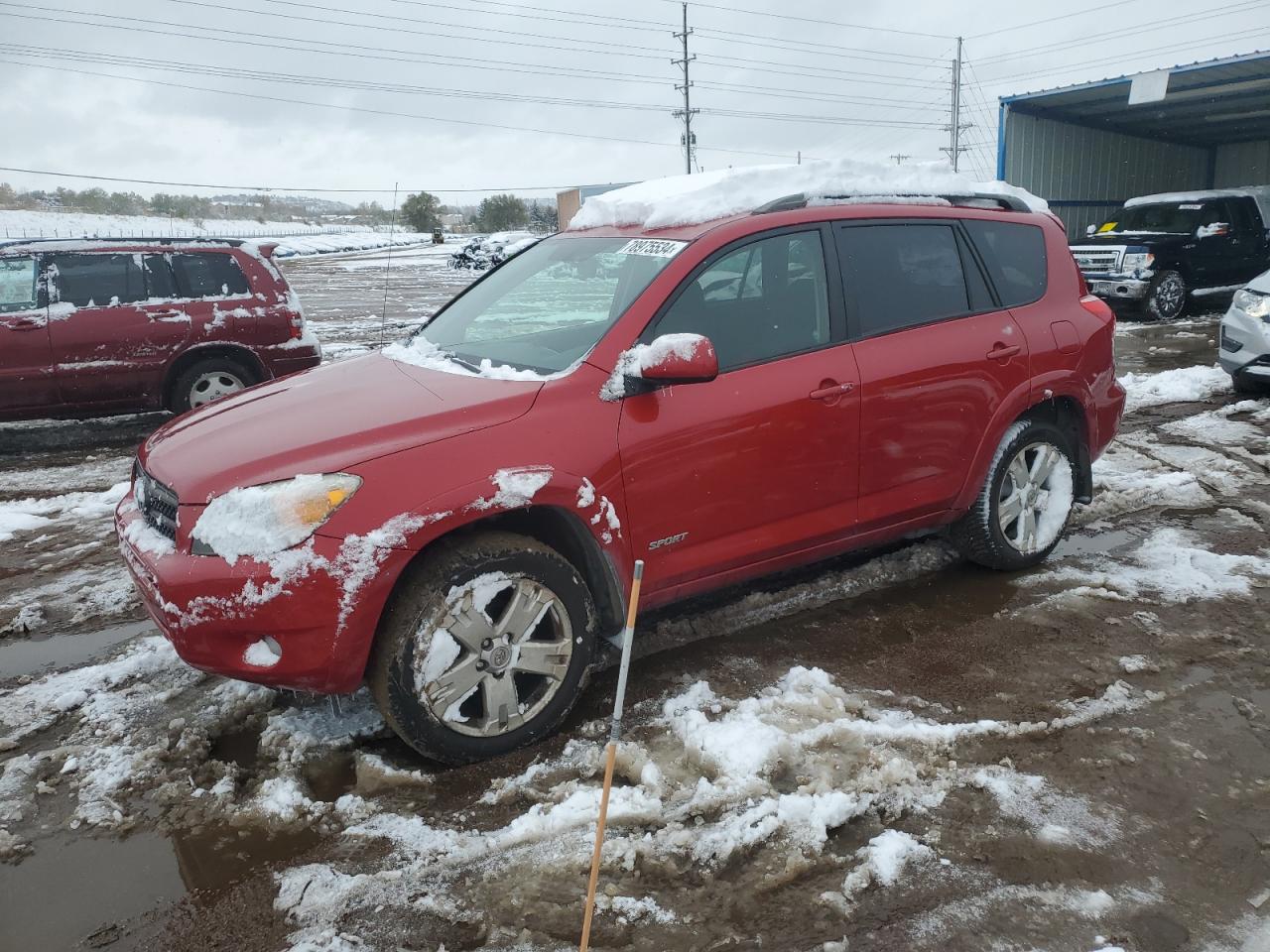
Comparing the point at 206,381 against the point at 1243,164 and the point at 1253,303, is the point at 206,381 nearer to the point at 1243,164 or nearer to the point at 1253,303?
the point at 1253,303

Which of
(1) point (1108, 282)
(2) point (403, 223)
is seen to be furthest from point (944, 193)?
(2) point (403, 223)

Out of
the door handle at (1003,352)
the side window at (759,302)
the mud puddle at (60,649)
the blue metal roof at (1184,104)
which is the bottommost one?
the mud puddle at (60,649)

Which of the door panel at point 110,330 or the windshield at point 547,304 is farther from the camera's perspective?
the door panel at point 110,330

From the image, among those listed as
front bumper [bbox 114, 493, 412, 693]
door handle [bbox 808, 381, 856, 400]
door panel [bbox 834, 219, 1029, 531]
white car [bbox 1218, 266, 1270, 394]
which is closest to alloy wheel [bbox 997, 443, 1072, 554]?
door panel [bbox 834, 219, 1029, 531]

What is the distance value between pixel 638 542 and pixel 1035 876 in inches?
61.4

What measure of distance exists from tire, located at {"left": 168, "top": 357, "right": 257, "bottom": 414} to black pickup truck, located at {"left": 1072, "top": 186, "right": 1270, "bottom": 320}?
41.2 feet

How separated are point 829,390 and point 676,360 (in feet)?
2.72

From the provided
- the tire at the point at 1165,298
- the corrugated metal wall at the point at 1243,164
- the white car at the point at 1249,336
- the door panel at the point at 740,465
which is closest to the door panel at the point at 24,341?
the door panel at the point at 740,465

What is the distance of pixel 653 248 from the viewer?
3555 mm

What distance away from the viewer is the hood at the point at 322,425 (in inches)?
110

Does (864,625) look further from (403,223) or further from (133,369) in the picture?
(403,223)

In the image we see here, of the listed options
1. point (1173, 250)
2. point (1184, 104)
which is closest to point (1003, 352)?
point (1173, 250)

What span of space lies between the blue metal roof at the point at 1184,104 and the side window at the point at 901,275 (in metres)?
15.4

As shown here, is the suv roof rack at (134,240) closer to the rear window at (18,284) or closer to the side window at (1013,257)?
the rear window at (18,284)
